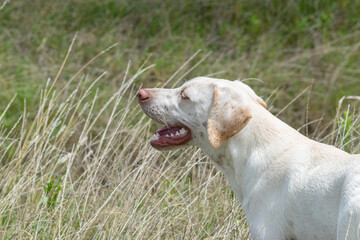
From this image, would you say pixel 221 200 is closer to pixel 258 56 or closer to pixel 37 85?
pixel 37 85

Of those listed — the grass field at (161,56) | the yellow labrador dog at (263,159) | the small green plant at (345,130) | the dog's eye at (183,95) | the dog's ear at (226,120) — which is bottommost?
the grass field at (161,56)

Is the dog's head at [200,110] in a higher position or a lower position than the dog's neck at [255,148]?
higher

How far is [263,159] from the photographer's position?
3547mm

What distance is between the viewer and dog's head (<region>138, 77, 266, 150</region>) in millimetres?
3506

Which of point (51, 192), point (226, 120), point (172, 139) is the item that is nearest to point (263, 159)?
point (226, 120)

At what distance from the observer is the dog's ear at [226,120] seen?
349cm

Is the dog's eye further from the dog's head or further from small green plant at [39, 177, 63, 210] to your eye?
small green plant at [39, 177, 63, 210]

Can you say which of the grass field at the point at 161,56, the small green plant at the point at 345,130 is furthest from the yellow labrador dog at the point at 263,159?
the grass field at the point at 161,56

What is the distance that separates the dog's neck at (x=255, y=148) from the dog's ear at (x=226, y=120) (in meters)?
→ 0.12

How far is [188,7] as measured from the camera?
29.6 ft

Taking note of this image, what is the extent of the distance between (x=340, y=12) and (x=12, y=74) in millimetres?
4412

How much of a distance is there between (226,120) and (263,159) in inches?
11.4

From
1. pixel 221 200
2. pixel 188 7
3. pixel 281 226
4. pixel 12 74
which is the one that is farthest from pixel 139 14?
pixel 281 226

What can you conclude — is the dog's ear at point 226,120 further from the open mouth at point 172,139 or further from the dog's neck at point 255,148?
the open mouth at point 172,139
